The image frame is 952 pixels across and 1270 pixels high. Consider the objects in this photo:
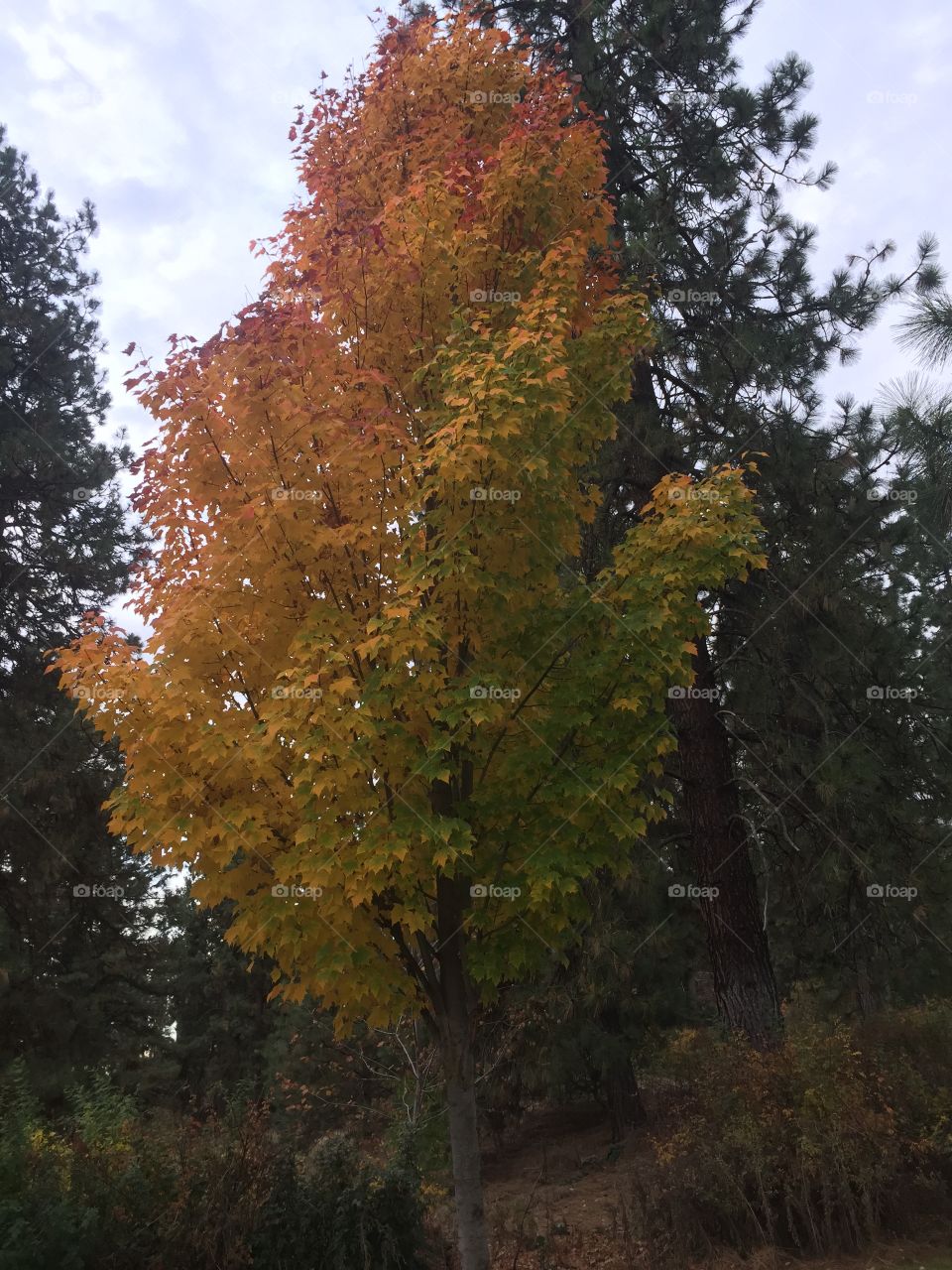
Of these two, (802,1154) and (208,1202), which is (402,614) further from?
(802,1154)

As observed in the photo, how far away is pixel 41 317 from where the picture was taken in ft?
59.1

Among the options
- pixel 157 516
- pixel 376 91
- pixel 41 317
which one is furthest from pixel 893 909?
pixel 41 317

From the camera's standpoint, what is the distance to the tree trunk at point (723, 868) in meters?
8.61

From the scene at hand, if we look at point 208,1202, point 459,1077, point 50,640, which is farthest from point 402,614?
point 50,640

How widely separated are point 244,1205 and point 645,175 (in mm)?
10588

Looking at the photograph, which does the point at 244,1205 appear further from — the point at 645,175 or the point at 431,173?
the point at 645,175

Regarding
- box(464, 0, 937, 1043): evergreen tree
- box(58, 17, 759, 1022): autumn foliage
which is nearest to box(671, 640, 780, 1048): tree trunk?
box(464, 0, 937, 1043): evergreen tree

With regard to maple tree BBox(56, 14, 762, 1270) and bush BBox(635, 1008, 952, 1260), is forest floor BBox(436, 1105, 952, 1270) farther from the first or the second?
maple tree BBox(56, 14, 762, 1270)

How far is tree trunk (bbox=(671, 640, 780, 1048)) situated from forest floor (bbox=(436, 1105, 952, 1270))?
1.95m

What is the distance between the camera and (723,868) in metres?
8.95

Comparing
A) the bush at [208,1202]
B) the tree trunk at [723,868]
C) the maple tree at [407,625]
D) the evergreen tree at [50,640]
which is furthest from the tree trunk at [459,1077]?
the evergreen tree at [50,640]

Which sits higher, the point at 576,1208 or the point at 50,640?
the point at 50,640

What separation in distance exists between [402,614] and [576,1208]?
7657 mm

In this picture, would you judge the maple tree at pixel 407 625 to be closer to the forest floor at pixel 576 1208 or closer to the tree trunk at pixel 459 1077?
the tree trunk at pixel 459 1077
